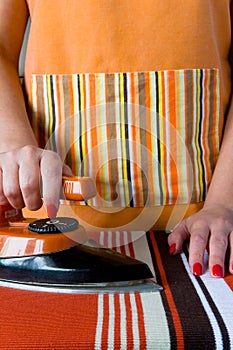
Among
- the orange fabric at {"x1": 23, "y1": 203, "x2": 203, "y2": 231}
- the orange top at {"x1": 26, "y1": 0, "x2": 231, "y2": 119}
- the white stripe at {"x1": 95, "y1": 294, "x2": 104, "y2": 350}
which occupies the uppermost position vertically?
the orange top at {"x1": 26, "y1": 0, "x2": 231, "y2": 119}

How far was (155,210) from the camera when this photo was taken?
0.92 m

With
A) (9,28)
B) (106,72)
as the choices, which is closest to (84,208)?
(106,72)

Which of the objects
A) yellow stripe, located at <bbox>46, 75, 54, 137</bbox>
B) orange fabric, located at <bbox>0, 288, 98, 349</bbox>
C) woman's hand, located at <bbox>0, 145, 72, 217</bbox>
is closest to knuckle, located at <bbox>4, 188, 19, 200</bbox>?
woman's hand, located at <bbox>0, 145, 72, 217</bbox>

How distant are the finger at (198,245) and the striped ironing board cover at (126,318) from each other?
35 mm

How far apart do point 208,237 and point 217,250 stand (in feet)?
0.16

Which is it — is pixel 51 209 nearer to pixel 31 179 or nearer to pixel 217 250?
pixel 31 179

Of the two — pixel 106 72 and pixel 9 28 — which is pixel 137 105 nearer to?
pixel 106 72

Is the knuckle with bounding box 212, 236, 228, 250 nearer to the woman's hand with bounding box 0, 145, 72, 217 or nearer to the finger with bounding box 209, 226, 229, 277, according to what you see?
the finger with bounding box 209, 226, 229, 277

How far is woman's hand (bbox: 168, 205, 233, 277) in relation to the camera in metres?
0.67

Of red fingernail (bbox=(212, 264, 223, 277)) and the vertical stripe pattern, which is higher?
the vertical stripe pattern

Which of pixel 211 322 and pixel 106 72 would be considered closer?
pixel 211 322

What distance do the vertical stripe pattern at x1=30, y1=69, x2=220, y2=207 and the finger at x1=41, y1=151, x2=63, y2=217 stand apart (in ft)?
0.68

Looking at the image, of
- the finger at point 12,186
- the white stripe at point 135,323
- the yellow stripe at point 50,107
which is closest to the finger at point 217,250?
the white stripe at point 135,323

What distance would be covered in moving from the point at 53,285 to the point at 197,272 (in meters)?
0.17
